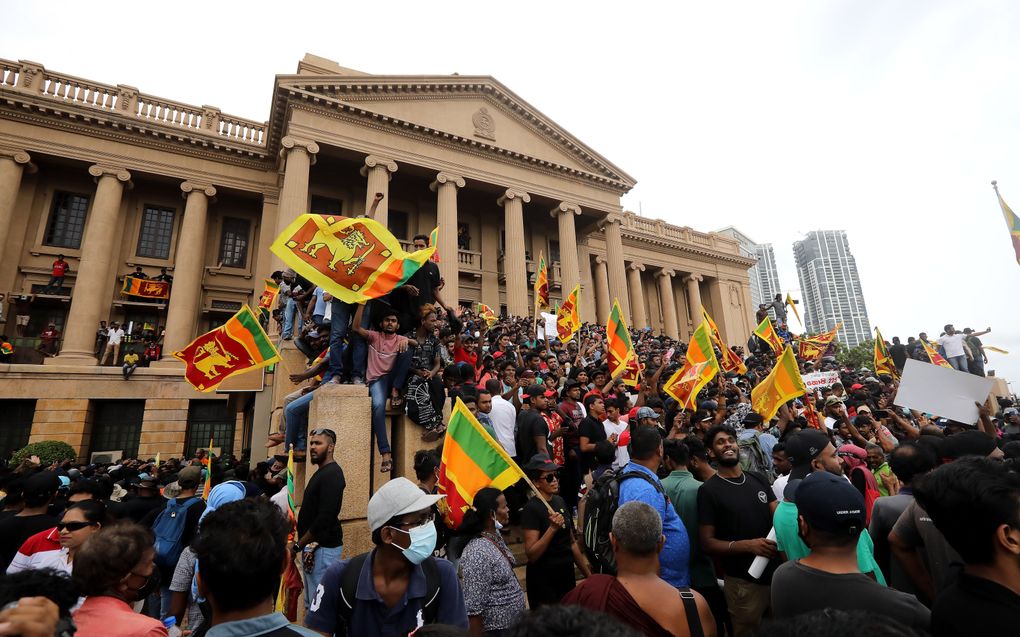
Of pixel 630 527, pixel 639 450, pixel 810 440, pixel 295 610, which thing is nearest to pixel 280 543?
pixel 630 527

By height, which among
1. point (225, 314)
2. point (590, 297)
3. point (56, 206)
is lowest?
point (225, 314)

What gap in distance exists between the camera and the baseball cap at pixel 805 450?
373cm

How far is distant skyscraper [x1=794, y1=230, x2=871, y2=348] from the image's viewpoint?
92.6 meters

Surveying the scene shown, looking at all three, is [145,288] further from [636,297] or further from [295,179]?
[636,297]

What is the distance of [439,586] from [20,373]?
21.6 meters

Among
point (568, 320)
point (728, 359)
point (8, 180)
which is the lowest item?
point (728, 359)

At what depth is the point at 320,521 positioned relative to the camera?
3.71 m

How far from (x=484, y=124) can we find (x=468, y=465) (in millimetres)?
24906

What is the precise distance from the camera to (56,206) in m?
21.2

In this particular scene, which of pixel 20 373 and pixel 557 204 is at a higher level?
pixel 557 204

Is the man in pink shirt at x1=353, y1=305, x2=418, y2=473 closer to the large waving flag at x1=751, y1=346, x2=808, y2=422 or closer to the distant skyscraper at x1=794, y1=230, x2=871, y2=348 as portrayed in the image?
the large waving flag at x1=751, y1=346, x2=808, y2=422

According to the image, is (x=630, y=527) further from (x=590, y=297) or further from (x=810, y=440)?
(x=590, y=297)

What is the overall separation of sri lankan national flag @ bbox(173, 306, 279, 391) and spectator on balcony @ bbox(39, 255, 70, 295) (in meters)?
19.3

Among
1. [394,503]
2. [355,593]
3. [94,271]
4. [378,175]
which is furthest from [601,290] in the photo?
[355,593]
